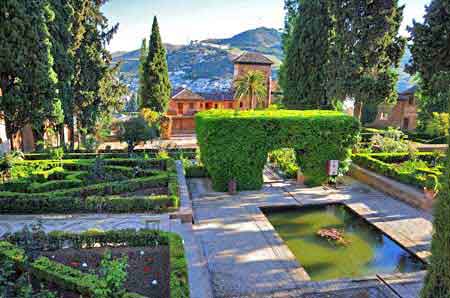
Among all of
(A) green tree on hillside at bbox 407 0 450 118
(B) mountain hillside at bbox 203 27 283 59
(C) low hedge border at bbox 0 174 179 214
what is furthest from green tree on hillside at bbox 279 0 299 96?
(B) mountain hillside at bbox 203 27 283 59

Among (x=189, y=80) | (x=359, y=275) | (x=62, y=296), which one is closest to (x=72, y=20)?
(x=62, y=296)

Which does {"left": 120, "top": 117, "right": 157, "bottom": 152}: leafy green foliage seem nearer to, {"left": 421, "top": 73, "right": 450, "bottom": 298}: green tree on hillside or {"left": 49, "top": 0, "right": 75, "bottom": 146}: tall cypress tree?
{"left": 49, "top": 0, "right": 75, "bottom": 146}: tall cypress tree

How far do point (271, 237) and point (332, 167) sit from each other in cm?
646

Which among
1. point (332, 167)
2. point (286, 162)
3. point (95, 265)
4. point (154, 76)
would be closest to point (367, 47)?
point (286, 162)

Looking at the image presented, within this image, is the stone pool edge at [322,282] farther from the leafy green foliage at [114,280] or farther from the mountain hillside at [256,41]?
the mountain hillside at [256,41]

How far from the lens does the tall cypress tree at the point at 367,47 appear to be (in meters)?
20.2

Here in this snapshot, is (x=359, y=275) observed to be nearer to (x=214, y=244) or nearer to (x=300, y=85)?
(x=214, y=244)

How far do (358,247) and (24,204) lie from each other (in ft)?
33.9

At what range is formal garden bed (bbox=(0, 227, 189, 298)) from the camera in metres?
5.54

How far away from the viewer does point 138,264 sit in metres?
6.96

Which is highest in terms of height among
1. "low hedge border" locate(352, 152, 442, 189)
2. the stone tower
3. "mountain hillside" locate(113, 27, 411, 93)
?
"mountain hillside" locate(113, 27, 411, 93)

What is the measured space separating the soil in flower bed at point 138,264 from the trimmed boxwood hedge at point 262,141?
21.6 feet

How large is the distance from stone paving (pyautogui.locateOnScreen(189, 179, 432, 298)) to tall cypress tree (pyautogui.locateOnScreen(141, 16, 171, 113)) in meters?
19.6

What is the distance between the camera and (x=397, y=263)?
8.45 metres
